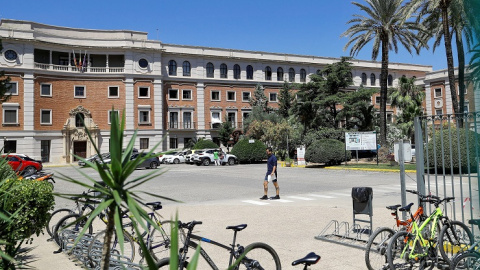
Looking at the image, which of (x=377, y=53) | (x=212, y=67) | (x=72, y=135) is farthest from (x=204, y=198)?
(x=212, y=67)

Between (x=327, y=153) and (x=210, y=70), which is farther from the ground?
(x=210, y=70)

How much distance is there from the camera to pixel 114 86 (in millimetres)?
53000

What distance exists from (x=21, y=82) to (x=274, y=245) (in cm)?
4761

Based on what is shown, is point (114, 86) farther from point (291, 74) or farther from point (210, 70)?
point (291, 74)

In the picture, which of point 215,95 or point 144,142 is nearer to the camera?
point 144,142

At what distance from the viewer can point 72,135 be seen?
51031 millimetres

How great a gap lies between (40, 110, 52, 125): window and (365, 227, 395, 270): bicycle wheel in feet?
163

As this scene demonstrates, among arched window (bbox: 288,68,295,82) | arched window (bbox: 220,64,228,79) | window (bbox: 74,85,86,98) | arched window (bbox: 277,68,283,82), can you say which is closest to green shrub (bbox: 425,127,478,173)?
arched window (bbox: 220,64,228,79)

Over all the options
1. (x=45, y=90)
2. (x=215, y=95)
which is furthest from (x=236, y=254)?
(x=215, y=95)

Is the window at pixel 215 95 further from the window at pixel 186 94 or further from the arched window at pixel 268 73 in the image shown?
the arched window at pixel 268 73

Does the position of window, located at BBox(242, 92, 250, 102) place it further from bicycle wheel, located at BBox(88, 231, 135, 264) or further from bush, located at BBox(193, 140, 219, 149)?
bicycle wheel, located at BBox(88, 231, 135, 264)

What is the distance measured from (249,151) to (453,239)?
3662cm

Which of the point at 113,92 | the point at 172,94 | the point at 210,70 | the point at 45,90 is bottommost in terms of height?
the point at 45,90

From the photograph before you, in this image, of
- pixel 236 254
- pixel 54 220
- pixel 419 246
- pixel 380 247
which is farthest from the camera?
pixel 54 220
